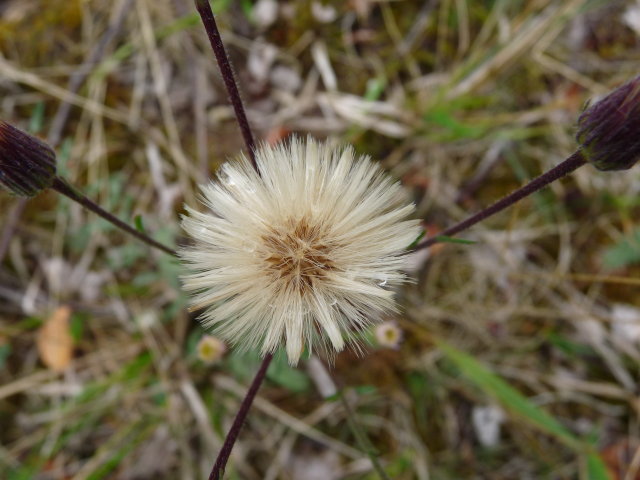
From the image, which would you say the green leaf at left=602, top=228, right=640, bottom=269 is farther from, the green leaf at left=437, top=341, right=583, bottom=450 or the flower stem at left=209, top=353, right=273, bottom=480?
the flower stem at left=209, top=353, right=273, bottom=480

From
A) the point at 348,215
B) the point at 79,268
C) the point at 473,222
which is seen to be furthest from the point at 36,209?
the point at 473,222

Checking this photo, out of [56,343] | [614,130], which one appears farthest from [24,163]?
[56,343]

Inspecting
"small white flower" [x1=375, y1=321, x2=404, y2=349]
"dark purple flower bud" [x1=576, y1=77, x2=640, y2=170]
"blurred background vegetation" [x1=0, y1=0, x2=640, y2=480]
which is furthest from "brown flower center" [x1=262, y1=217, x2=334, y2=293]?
"blurred background vegetation" [x1=0, y1=0, x2=640, y2=480]

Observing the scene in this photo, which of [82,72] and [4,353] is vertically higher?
[82,72]

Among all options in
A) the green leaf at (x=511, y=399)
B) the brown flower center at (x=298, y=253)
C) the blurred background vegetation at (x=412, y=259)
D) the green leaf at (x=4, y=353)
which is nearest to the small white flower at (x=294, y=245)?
the brown flower center at (x=298, y=253)

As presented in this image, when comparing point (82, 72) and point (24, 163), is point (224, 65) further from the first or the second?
point (82, 72)
